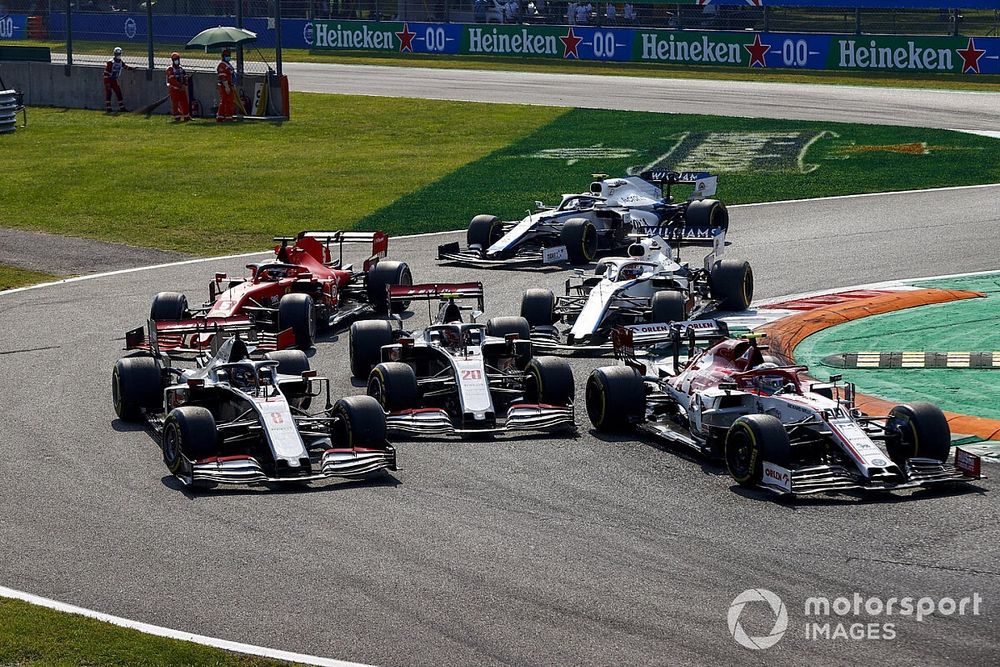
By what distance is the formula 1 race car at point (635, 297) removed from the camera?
22906 mm

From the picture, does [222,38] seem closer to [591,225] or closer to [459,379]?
[591,225]

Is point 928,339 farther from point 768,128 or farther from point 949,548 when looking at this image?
point 768,128

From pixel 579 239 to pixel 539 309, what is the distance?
605 centimetres

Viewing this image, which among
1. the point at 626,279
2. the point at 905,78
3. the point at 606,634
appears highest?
the point at 905,78

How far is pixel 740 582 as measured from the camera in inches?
506

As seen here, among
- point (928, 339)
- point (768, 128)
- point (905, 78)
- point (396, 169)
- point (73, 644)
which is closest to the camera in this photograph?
point (73, 644)

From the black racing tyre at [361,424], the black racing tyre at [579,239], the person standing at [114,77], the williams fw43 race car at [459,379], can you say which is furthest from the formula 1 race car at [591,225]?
the person standing at [114,77]

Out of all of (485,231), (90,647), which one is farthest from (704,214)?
(90,647)

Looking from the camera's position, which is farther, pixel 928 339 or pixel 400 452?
pixel 928 339

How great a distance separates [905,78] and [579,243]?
1309 inches

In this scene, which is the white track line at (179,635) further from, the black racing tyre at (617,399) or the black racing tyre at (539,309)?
the black racing tyre at (539,309)

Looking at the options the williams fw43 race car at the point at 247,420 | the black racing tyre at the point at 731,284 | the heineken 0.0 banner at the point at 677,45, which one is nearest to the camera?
the williams fw43 race car at the point at 247,420

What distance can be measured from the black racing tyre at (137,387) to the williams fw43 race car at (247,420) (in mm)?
12

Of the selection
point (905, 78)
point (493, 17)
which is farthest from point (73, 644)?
point (493, 17)
